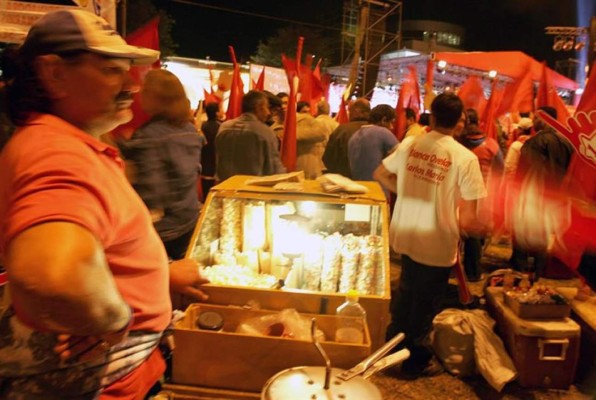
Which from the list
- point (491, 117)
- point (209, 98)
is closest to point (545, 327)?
point (491, 117)

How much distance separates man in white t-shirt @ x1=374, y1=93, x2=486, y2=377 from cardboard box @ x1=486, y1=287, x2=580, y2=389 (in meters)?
0.62

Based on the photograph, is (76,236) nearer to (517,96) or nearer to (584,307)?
(584,307)

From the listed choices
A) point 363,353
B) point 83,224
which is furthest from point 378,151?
point 83,224

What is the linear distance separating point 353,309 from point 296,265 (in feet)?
3.07

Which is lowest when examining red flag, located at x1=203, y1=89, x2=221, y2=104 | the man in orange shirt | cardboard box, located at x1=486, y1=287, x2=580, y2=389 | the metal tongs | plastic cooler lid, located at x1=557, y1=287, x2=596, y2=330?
cardboard box, located at x1=486, y1=287, x2=580, y2=389

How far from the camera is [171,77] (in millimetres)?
3576

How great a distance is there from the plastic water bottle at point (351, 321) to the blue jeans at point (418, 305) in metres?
1.35

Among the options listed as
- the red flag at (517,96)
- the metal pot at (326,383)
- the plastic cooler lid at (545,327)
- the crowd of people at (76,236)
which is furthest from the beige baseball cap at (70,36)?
the red flag at (517,96)

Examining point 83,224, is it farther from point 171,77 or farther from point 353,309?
point 171,77

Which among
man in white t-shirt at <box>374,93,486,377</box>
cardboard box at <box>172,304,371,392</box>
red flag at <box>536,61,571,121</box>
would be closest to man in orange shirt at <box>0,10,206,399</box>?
cardboard box at <box>172,304,371,392</box>

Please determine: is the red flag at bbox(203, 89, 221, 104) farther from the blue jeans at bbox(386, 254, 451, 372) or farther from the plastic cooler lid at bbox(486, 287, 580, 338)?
the plastic cooler lid at bbox(486, 287, 580, 338)

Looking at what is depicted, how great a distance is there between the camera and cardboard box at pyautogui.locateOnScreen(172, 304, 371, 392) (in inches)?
87.6

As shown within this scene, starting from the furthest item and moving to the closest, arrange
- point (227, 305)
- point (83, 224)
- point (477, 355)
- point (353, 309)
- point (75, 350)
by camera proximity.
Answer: point (477, 355) < point (227, 305) < point (353, 309) < point (75, 350) < point (83, 224)

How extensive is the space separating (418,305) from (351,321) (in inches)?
60.6
